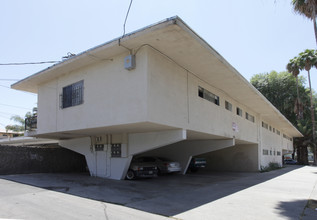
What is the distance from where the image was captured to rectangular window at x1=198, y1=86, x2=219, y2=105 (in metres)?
14.2

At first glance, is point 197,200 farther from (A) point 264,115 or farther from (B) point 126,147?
(A) point 264,115

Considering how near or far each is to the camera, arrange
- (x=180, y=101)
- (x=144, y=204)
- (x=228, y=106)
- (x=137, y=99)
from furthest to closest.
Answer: (x=228, y=106) → (x=180, y=101) → (x=137, y=99) → (x=144, y=204)

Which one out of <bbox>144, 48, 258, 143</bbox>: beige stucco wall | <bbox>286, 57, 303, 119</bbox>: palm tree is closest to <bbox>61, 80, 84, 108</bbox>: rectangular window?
<bbox>144, 48, 258, 143</bbox>: beige stucco wall

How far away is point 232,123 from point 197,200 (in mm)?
9840

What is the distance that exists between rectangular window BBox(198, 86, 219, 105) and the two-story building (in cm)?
6

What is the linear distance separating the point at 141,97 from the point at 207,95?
5.88m

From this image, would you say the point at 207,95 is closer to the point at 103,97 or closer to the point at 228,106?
the point at 228,106

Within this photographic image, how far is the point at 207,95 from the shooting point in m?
15.0

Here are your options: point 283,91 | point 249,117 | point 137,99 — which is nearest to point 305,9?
point 137,99

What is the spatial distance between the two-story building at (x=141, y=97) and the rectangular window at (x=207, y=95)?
6 cm

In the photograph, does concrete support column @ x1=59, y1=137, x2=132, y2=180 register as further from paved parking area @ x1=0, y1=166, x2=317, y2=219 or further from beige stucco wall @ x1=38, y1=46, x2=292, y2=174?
paved parking area @ x1=0, y1=166, x2=317, y2=219

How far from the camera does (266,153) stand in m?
26.7

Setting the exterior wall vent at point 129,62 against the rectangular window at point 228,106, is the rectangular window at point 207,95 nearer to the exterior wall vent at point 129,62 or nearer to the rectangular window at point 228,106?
the rectangular window at point 228,106

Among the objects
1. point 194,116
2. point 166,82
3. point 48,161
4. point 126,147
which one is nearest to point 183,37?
point 166,82
